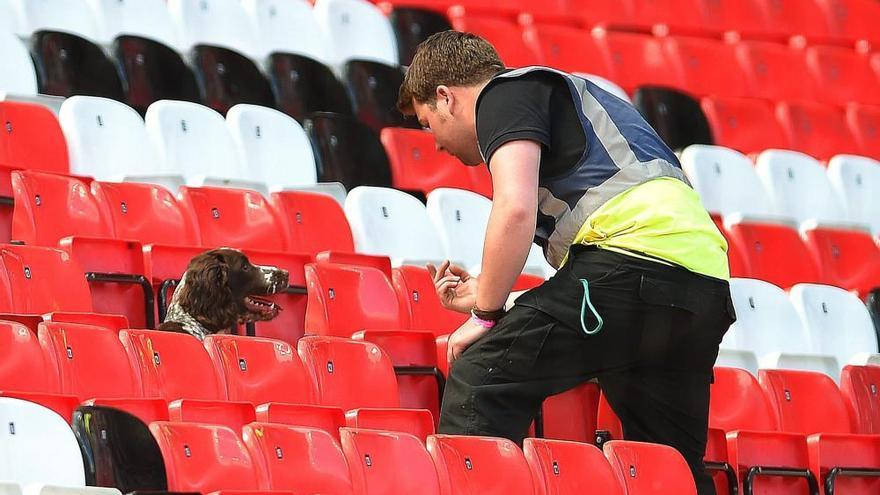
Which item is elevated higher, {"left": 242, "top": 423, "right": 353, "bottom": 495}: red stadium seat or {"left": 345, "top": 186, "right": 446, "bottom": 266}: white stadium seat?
{"left": 345, "top": 186, "right": 446, "bottom": 266}: white stadium seat

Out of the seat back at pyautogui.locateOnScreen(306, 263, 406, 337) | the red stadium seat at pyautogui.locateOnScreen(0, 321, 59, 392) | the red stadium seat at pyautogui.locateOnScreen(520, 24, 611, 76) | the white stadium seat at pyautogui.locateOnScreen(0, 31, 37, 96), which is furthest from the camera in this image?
the red stadium seat at pyautogui.locateOnScreen(520, 24, 611, 76)

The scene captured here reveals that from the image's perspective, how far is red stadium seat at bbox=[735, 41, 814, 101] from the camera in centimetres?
795

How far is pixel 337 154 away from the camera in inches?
237

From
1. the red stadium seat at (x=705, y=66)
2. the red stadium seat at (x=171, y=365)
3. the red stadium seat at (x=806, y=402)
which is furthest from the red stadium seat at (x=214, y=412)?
the red stadium seat at (x=705, y=66)

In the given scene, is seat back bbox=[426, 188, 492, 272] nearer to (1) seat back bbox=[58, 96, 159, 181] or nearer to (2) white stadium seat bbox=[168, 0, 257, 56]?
(1) seat back bbox=[58, 96, 159, 181]

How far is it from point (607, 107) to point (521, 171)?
283 mm

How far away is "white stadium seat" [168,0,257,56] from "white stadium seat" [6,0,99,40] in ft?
1.25

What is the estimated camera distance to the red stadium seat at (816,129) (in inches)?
293

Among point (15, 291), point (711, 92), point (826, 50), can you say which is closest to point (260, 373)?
point (15, 291)

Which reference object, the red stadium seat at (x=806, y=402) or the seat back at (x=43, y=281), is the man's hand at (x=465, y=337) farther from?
the red stadium seat at (x=806, y=402)

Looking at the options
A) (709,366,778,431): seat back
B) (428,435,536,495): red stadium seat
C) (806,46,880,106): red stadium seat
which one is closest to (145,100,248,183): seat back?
(709,366,778,431): seat back

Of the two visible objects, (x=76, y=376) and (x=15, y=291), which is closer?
(x=76, y=376)

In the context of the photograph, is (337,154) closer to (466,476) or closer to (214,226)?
(214,226)

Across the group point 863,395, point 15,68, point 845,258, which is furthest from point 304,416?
point 845,258
